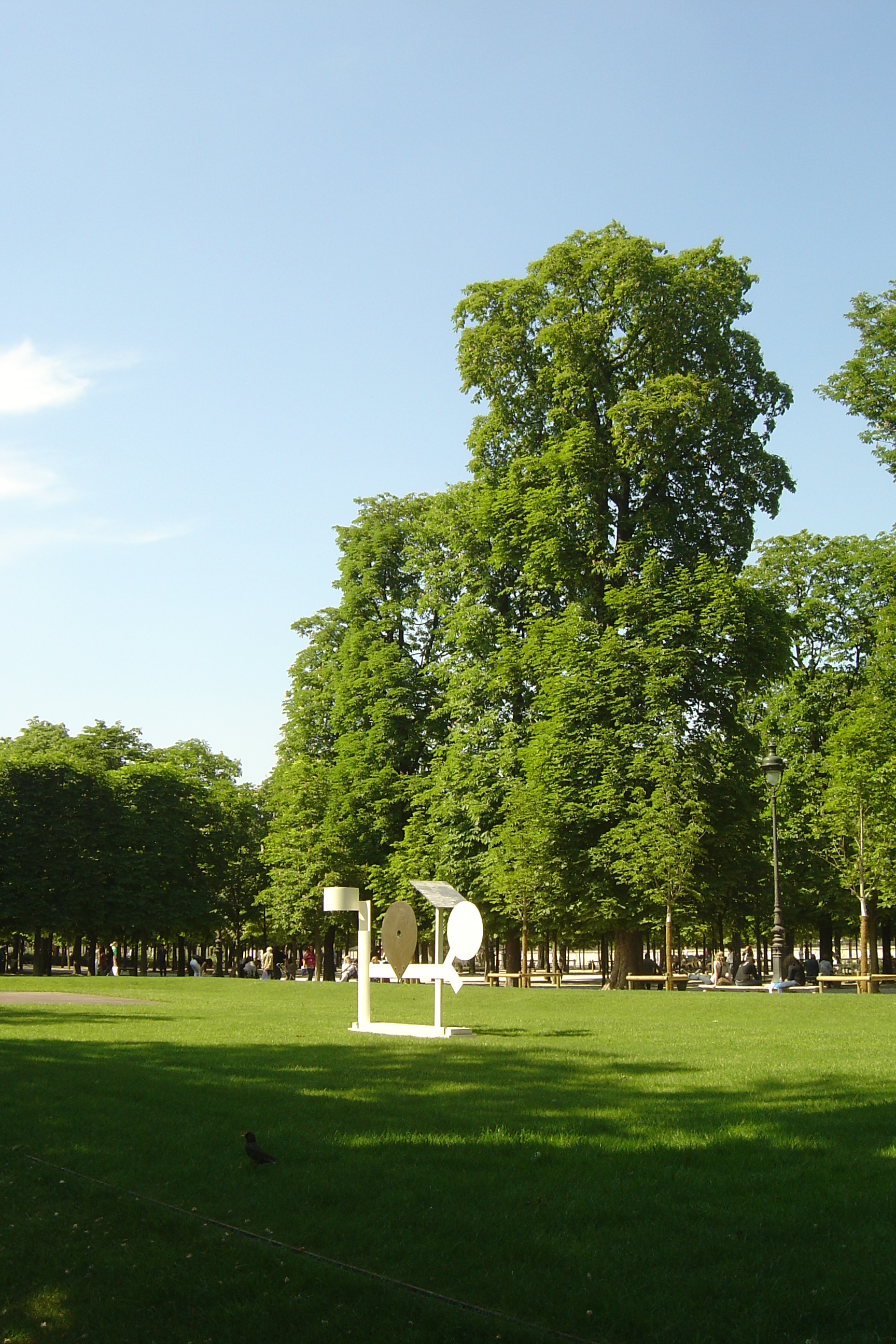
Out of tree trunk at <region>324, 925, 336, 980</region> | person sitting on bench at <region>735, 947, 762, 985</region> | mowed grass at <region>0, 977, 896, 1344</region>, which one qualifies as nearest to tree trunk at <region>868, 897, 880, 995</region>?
person sitting on bench at <region>735, 947, 762, 985</region>

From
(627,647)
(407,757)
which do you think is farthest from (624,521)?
(407,757)

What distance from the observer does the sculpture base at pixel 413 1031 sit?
58.2 ft

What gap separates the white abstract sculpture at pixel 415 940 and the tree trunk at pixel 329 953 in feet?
130

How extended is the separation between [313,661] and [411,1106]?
52.1 metres

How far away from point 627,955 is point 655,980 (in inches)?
113

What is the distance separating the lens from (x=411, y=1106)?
33.9ft

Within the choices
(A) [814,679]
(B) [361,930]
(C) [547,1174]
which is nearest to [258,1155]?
(C) [547,1174]

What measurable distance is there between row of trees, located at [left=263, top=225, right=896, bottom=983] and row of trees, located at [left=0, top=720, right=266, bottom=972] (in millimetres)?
18265

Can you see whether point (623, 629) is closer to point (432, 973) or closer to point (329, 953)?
point (432, 973)

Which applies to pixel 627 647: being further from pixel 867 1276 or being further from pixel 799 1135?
pixel 867 1276

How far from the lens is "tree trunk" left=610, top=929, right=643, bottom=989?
39562 millimetres

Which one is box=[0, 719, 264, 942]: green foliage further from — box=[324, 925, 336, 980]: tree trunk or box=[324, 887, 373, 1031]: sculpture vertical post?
box=[324, 887, 373, 1031]: sculpture vertical post

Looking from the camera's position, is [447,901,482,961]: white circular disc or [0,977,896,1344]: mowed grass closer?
[0,977,896,1344]: mowed grass

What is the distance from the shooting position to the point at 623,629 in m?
39.2
